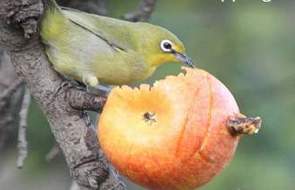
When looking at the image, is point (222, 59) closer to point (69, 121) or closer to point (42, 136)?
point (42, 136)

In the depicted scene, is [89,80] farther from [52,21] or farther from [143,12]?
[143,12]

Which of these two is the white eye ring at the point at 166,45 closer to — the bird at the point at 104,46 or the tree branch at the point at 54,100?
the bird at the point at 104,46

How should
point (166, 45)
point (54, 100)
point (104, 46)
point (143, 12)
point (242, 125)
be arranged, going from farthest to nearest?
1. point (143, 12)
2. point (166, 45)
3. point (104, 46)
4. point (54, 100)
5. point (242, 125)

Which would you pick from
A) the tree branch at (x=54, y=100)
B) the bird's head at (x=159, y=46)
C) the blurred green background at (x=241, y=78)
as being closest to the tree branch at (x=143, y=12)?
the bird's head at (x=159, y=46)

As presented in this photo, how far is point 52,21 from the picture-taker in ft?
8.25

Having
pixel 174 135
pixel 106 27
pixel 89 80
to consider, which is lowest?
pixel 89 80

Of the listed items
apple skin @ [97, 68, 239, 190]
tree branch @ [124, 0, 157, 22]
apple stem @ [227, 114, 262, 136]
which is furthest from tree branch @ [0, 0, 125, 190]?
tree branch @ [124, 0, 157, 22]

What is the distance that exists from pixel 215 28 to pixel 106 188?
173 cm

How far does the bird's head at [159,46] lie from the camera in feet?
9.27

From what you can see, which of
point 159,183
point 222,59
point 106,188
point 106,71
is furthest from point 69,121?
point 222,59

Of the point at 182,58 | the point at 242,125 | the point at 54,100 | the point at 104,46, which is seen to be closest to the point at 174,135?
the point at 242,125

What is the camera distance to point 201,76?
74.5 inches

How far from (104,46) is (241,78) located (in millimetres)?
879

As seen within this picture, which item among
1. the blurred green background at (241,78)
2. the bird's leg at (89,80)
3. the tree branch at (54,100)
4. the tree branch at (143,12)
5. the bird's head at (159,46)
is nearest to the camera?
the tree branch at (54,100)
